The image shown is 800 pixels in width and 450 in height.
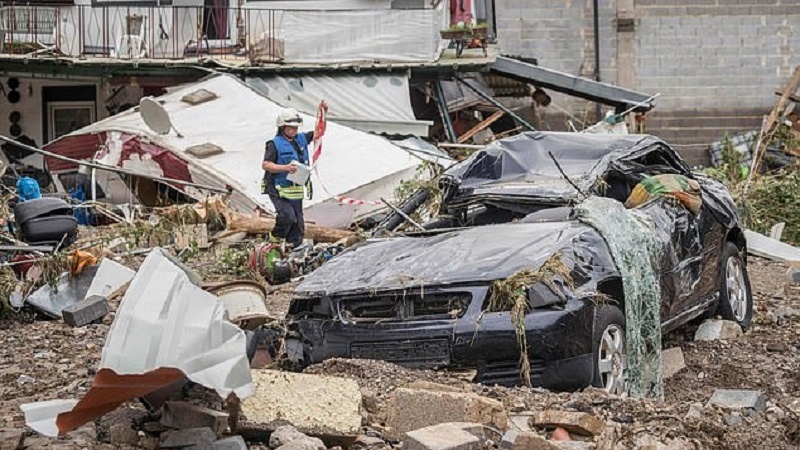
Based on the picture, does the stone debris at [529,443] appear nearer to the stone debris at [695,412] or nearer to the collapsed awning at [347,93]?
the stone debris at [695,412]

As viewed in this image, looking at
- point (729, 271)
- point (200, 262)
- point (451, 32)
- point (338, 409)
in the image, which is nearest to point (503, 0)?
point (451, 32)

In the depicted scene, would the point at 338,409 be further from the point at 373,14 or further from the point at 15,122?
the point at 15,122

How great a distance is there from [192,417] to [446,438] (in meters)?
1.10

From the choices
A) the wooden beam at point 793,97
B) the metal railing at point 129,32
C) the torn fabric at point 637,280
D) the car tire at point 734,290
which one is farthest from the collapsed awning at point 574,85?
the torn fabric at point 637,280

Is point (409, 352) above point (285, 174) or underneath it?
underneath

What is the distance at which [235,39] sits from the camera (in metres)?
23.0

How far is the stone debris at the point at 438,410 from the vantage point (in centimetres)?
604

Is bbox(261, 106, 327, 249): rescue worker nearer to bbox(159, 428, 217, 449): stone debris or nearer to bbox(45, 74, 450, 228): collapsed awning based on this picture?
bbox(45, 74, 450, 228): collapsed awning

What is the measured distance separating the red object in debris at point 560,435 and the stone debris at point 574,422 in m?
0.03

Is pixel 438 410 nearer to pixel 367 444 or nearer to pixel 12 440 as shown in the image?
pixel 367 444

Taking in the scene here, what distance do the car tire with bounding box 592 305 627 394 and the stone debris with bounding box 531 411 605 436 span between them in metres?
1.09

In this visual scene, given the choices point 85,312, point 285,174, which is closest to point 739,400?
point 85,312

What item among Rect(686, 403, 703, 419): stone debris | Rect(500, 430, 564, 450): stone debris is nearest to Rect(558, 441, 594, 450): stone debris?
Rect(500, 430, 564, 450): stone debris

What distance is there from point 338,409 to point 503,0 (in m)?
21.7
